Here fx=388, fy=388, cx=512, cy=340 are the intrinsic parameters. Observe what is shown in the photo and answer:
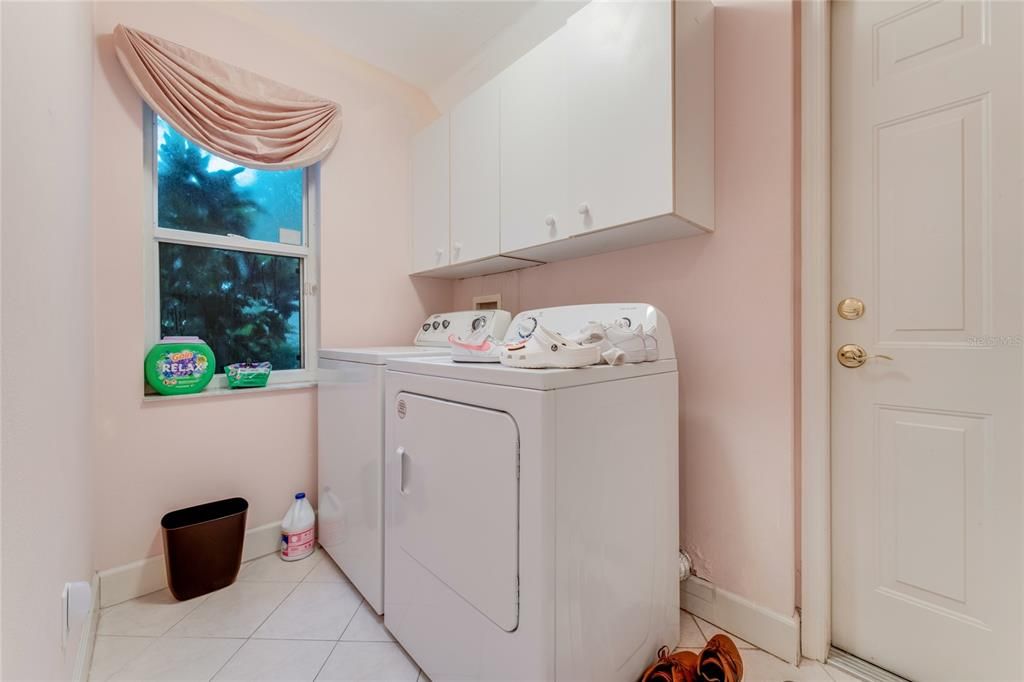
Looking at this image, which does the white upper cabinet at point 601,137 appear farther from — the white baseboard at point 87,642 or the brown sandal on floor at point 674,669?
the white baseboard at point 87,642

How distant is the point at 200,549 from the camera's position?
62.0 inches

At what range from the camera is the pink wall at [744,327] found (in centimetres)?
129

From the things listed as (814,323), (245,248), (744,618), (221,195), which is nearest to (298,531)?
(245,248)

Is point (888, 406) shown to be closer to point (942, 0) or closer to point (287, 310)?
point (942, 0)

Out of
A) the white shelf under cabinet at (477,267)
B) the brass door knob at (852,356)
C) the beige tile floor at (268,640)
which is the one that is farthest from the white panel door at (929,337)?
the white shelf under cabinet at (477,267)

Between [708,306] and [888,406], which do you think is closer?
[888,406]

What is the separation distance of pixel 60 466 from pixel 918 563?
235cm

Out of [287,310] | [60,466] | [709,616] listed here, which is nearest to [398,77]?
[287,310]

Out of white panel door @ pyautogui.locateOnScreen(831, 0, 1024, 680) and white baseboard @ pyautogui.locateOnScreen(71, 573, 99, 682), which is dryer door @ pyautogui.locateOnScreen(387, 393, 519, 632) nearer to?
white baseboard @ pyautogui.locateOnScreen(71, 573, 99, 682)

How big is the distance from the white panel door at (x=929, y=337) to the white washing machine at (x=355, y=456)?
4.66ft

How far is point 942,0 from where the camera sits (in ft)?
3.72

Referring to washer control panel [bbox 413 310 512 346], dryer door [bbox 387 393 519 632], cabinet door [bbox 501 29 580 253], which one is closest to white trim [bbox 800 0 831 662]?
cabinet door [bbox 501 29 580 253]

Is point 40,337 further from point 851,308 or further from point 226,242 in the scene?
point 851,308

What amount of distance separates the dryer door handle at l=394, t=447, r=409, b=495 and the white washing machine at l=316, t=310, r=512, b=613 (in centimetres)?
16
